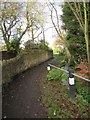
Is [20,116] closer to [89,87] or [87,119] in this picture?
[87,119]

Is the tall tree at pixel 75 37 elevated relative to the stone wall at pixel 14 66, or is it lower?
elevated

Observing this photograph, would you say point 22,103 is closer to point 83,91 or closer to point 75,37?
point 83,91

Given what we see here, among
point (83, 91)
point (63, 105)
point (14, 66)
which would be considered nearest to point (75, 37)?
point (14, 66)

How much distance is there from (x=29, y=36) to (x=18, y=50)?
28.6 feet

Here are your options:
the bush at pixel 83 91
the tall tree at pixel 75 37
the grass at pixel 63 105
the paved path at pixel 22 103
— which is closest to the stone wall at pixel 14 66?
the paved path at pixel 22 103

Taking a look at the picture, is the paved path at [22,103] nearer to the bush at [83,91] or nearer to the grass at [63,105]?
the grass at [63,105]

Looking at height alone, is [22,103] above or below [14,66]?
below

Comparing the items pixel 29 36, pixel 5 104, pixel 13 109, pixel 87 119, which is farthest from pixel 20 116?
pixel 29 36

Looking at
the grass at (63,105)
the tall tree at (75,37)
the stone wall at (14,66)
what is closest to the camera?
the grass at (63,105)

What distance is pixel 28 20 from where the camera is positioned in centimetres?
2622

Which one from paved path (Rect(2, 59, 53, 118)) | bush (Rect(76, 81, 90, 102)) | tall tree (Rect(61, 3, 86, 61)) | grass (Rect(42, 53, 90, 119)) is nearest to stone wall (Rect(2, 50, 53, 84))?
paved path (Rect(2, 59, 53, 118))

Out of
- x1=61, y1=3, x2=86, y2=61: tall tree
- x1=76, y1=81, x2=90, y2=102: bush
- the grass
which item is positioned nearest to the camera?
the grass

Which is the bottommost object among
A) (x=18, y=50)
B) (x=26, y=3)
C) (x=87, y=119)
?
(x=87, y=119)

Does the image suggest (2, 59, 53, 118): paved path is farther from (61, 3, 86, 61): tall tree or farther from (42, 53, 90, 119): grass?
(61, 3, 86, 61): tall tree
